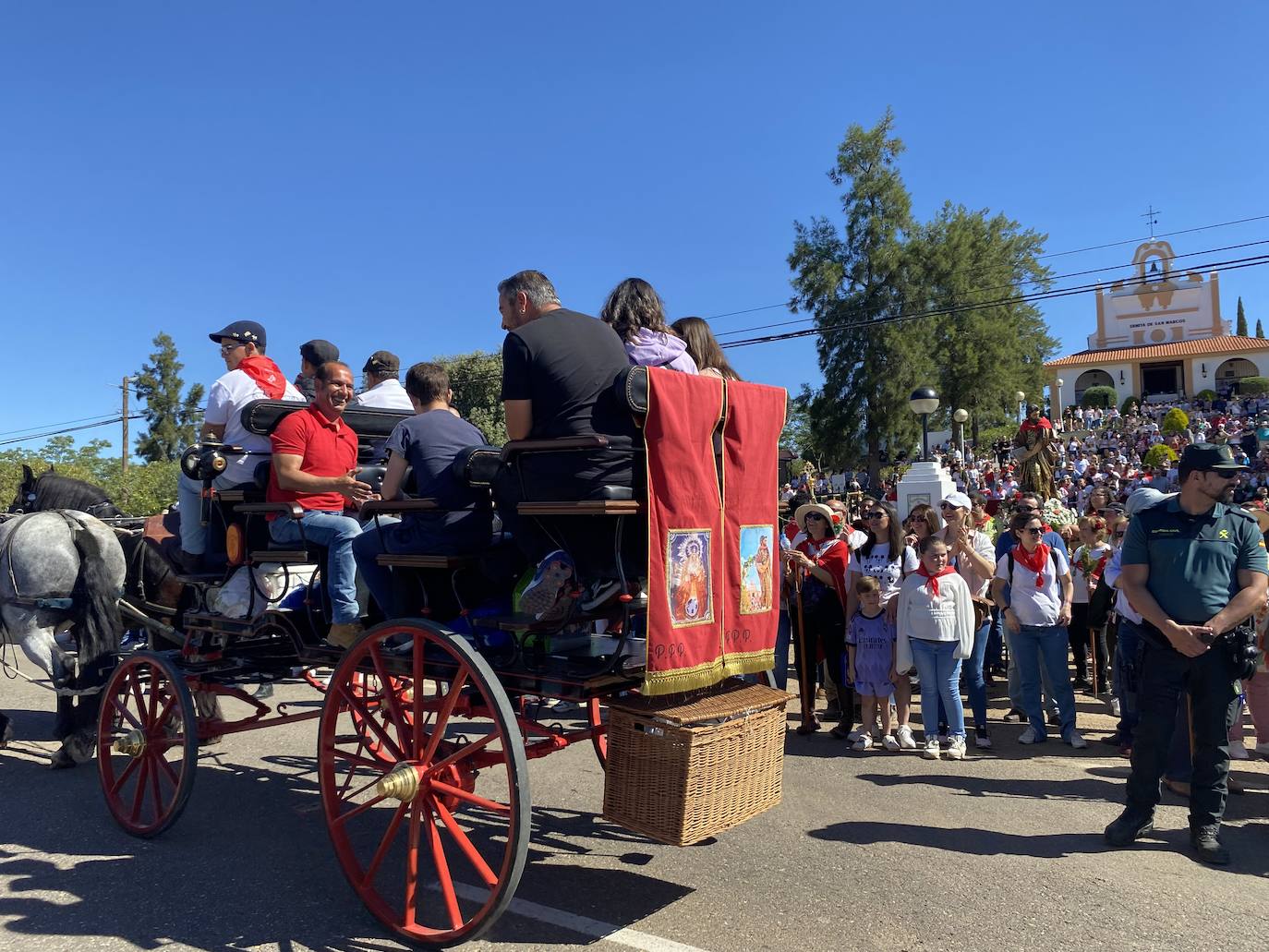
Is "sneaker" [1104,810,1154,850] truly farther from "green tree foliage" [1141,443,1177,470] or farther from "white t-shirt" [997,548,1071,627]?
"green tree foliage" [1141,443,1177,470]

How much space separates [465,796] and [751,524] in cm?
158

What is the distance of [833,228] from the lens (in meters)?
37.8

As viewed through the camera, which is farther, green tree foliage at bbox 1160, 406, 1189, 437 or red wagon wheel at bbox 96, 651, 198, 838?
green tree foliage at bbox 1160, 406, 1189, 437

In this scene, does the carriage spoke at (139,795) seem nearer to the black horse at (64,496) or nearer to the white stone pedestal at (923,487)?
the black horse at (64,496)

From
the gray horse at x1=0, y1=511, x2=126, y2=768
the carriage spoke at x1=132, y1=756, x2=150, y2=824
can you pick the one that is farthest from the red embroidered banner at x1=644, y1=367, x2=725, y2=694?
the gray horse at x1=0, y1=511, x2=126, y2=768

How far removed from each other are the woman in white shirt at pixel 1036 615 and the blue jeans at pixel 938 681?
0.74 meters

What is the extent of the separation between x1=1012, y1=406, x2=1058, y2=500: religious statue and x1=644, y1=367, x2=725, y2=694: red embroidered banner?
13.6 meters

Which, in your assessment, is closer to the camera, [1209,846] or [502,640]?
[502,640]

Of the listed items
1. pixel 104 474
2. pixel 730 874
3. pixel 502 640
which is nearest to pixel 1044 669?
pixel 730 874

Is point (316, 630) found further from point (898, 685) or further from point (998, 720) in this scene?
point (998, 720)

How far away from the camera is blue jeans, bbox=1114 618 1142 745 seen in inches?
224

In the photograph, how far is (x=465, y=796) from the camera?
11.8 feet

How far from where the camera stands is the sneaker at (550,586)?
3838 millimetres

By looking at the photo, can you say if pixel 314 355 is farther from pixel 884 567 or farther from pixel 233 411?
pixel 884 567
